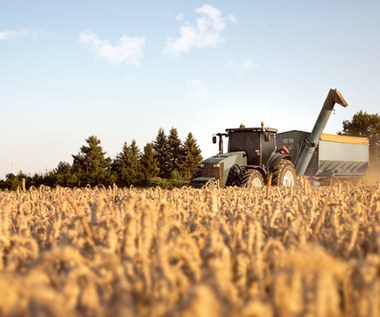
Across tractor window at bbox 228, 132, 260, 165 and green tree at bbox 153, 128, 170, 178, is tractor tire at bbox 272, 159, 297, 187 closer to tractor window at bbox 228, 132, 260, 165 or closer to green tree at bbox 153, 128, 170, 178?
tractor window at bbox 228, 132, 260, 165

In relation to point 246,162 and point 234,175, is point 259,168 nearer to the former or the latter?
point 234,175

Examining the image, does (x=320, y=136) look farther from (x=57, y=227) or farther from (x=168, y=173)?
(x=168, y=173)

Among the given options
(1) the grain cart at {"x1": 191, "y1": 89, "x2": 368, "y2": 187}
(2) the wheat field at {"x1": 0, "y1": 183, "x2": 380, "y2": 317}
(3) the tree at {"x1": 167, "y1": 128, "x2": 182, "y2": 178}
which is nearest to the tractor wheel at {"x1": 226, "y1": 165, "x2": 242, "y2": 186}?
(1) the grain cart at {"x1": 191, "y1": 89, "x2": 368, "y2": 187}

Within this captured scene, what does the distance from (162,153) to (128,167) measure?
11090 mm

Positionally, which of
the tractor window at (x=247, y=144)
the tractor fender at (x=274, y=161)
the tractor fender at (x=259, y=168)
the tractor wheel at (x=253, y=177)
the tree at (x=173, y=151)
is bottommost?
the tractor wheel at (x=253, y=177)

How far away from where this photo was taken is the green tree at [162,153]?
173 feet

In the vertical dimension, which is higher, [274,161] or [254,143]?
[254,143]

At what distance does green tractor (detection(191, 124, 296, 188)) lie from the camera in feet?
49.8

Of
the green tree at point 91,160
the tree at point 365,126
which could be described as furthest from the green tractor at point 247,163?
the tree at point 365,126

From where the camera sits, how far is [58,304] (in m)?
1.46

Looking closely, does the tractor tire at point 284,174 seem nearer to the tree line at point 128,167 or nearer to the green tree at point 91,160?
the tree line at point 128,167

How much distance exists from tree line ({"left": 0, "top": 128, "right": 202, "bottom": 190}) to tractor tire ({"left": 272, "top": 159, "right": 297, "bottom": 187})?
15402 millimetres

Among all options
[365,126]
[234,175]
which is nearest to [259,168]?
[234,175]

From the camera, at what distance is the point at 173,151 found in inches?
2111
